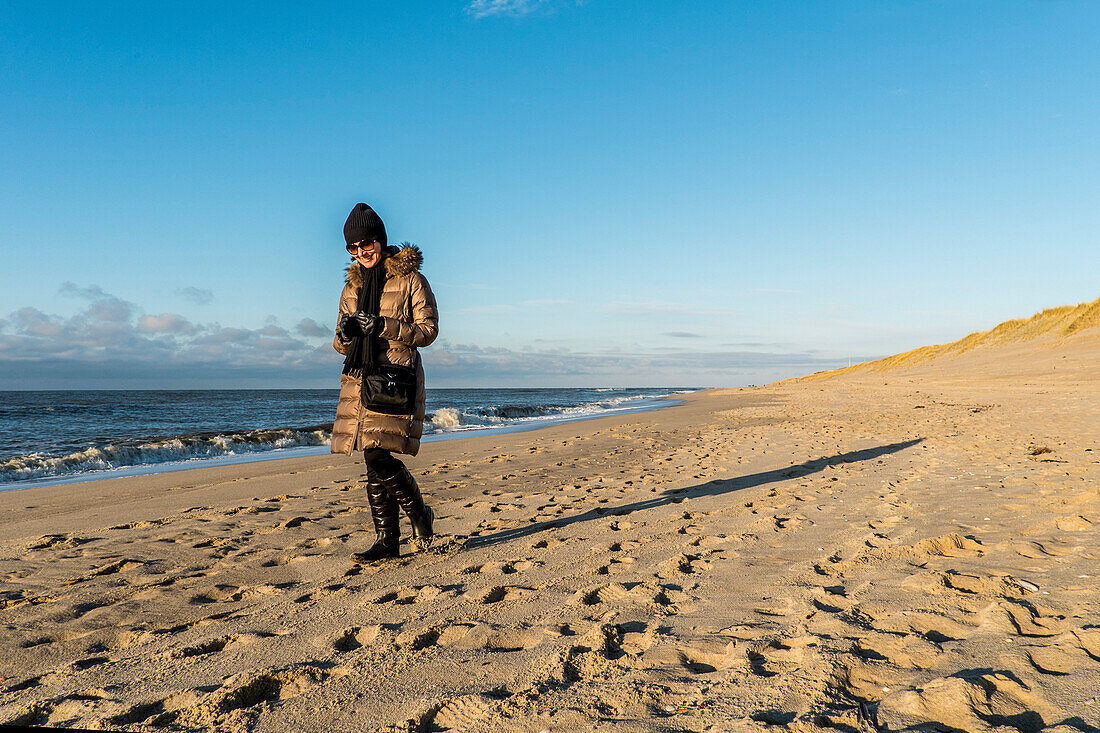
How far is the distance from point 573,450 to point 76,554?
7841 millimetres

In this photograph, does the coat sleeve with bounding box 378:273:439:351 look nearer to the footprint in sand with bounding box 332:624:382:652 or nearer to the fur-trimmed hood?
the fur-trimmed hood

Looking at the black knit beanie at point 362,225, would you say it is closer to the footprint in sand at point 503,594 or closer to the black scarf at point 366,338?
the black scarf at point 366,338

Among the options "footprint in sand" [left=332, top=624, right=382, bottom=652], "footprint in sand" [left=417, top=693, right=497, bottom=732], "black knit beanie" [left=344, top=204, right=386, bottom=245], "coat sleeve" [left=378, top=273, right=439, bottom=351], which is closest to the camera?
"footprint in sand" [left=417, top=693, right=497, bottom=732]

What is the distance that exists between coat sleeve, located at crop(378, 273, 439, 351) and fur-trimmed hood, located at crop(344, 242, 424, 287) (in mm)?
80

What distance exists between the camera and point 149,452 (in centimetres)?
1372

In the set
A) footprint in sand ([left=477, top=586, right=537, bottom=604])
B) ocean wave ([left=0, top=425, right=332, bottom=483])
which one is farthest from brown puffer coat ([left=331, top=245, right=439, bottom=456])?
ocean wave ([left=0, top=425, right=332, bottom=483])

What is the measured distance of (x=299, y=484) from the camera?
25.7ft

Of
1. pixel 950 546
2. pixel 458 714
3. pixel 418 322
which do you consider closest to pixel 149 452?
pixel 418 322

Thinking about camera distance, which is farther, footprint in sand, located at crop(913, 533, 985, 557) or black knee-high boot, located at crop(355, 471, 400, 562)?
black knee-high boot, located at crop(355, 471, 400, 562)

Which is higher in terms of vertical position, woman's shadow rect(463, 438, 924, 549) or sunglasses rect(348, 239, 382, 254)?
sunglasses rect(348, 239, 382, 254)

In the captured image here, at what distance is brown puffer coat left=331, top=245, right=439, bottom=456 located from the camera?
3930mm

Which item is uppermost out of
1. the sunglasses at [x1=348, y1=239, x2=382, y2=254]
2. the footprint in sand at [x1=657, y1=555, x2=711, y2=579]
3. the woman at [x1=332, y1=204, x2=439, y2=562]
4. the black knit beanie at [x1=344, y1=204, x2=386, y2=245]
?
the black knit beanie at [x1=344, y1=204, x2=386, y2=245]

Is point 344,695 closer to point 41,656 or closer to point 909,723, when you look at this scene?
point 41,656

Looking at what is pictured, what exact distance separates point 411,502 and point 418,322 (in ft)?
4.27
